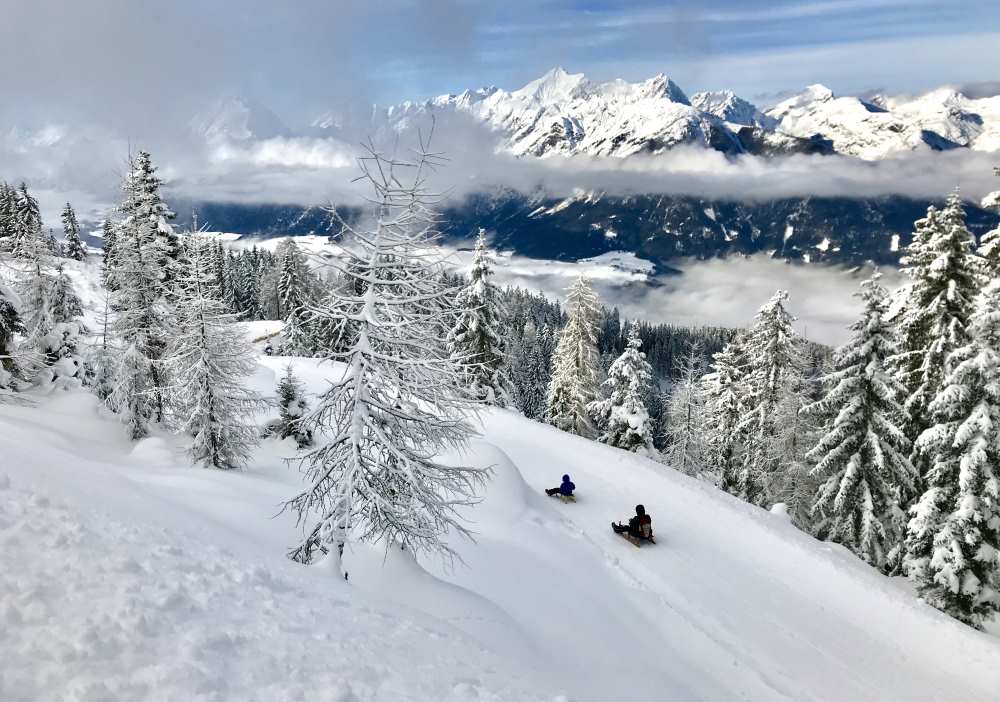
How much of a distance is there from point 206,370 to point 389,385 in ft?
36.1

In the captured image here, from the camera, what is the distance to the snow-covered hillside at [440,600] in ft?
18.7

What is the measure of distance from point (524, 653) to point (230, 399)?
49.9 feet

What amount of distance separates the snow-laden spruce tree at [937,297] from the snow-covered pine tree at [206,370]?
2592 centimetres

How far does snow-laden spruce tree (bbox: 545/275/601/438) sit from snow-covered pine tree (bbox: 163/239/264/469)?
25.9m

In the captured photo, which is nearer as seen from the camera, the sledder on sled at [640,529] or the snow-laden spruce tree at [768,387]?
the sledder on sled at [640,529]

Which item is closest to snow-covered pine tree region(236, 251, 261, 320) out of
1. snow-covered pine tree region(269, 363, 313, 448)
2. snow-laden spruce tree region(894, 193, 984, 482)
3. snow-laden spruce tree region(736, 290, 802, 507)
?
snow-covered pine tree region(269, 363, 313, 448)

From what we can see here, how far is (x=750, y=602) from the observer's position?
16.3m

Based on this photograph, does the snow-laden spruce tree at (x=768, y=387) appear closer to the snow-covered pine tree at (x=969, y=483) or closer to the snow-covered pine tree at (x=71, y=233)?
the snow-covered pine tree at (x=969, y=483)

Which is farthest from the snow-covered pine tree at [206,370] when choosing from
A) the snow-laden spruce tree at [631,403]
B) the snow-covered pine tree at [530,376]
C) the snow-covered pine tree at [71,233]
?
the snow-covered pine tree at [71,233]

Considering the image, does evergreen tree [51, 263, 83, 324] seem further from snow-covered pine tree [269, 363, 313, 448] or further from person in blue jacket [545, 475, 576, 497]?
person in blue jacket [545, 475, 576, 497]

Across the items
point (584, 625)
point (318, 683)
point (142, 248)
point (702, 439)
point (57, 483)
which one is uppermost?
point (142, 248)

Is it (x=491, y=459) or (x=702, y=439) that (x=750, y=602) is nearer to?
(x=491, y=459)

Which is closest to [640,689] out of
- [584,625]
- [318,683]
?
[584,625]

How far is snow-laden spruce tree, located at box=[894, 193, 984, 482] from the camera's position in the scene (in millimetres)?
21922
